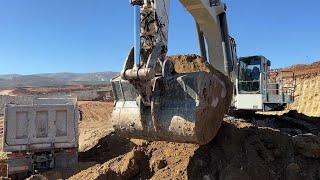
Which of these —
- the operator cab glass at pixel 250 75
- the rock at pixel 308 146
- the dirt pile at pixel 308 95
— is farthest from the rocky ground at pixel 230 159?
the dirt pile at pixel 308 95

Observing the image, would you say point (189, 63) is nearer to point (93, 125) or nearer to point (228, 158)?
point (228, 158)

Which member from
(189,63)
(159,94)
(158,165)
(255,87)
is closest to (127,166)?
(158,165)

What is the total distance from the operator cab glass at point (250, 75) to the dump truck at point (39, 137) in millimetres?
4927

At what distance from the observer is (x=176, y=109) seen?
739cm

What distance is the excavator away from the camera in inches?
285

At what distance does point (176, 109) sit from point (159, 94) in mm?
416

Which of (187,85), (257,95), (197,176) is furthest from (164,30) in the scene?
(257,95)

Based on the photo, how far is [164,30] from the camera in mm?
7742

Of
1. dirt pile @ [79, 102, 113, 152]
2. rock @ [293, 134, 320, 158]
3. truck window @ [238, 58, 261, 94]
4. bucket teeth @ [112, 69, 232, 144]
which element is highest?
truck window @ [238, 58, 261, 94]

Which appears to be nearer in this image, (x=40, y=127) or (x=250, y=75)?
(x=40, y=127)

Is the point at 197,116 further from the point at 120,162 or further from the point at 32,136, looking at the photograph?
the point at 32,136

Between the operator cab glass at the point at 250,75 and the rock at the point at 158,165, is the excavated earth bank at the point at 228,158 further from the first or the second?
the operator cab glass at the point at 250,75

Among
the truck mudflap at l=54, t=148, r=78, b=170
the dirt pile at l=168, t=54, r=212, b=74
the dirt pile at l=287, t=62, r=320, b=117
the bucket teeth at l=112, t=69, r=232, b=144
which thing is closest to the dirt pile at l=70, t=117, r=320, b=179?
the bucket teeth at l=112, t=69, r=232, b=144

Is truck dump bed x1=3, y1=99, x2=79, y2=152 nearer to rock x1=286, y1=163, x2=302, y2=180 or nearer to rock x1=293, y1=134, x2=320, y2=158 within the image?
rock x1=293, y1=134, x2=320, y2=158
